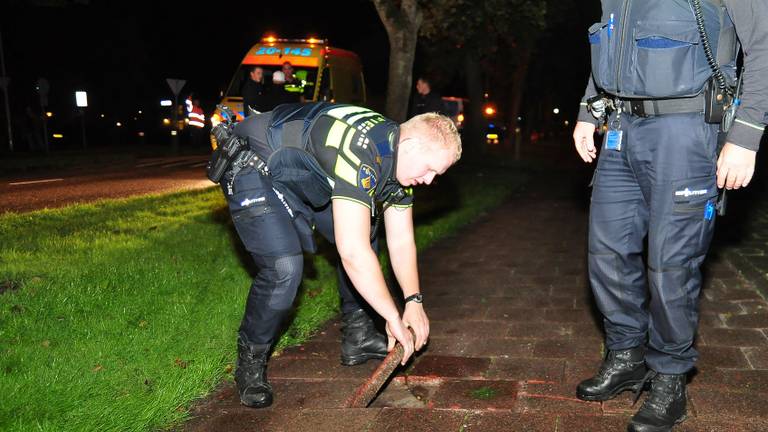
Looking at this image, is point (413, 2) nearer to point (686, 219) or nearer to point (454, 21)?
point (454, 21)

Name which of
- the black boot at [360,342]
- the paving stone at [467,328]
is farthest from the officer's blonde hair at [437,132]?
the paving stone at [467,328]

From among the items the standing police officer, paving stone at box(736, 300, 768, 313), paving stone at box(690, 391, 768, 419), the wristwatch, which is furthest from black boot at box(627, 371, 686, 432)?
paving stone at box(736, 300, 768, 313)

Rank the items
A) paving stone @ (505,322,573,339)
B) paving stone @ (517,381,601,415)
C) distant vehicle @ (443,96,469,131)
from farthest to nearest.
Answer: distant vehicle @ (443,96,469,131)
paving stone @ (505,322,573,339)
paving stone @ (517,381,601,415)

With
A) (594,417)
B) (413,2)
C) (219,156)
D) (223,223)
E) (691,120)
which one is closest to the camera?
(691,120)

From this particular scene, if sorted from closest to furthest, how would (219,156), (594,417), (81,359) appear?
(594,417), (219,156), (81,359)

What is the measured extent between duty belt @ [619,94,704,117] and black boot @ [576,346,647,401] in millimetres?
1127

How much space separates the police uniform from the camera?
9.84 ft

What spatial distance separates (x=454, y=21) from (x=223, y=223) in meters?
8.57

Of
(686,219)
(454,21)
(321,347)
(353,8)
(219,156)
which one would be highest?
(353,8)

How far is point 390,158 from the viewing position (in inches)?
116

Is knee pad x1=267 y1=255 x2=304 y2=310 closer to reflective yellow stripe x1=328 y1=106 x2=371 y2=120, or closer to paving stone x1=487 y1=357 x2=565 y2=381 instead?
reflective yellow stripe x1=328 y1=106 x2=371 y2=120

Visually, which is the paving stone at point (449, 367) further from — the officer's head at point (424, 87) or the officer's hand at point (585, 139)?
the officer's head at point (424, 87)

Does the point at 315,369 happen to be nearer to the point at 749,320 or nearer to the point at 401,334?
the point at 401,334

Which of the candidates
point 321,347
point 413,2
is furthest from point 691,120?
point 413,2
